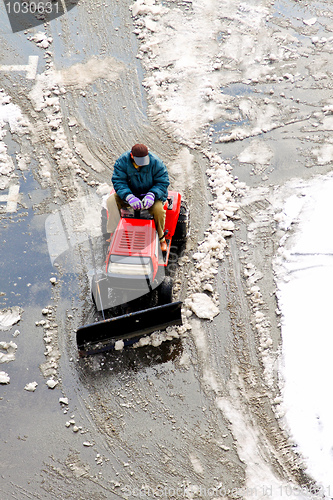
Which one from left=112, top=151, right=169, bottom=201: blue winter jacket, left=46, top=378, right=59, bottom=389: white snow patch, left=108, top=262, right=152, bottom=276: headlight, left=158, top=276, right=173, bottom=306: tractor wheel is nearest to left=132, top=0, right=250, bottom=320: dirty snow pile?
left=158, top=276, right=173, bottom=306: tractor wheel

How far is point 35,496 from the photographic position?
15.6 feet

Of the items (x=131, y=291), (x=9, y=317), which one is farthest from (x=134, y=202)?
(x=9, y=317)

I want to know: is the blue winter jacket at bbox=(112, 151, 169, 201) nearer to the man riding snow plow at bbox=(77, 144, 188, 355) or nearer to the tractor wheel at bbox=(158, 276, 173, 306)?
the man riding snow plow at bbox=(77, 144, 188, 355)

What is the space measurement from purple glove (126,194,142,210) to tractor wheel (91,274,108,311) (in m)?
0.98

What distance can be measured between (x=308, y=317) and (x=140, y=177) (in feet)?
9.25

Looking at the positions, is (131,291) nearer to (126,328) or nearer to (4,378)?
(126,328)

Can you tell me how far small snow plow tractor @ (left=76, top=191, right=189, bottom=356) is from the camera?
5707 mm

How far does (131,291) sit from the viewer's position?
6.25 meters

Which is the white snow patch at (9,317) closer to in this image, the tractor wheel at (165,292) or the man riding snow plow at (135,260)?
the man riding snow plow at (135,260)

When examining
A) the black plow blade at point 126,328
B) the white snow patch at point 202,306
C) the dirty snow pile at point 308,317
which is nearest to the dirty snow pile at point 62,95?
the white snow patch at point 202,306

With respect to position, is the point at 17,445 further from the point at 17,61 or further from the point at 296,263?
Answer: the point at 17,61

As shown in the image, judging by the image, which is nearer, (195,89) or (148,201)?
(148,201)

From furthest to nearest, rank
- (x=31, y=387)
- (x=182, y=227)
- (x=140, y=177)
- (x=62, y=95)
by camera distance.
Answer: (x=62, y=95) → (x=182, y=227) → (x=140, y=177) → (x=31, y=387)

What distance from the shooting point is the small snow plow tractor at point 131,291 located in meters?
5.71
